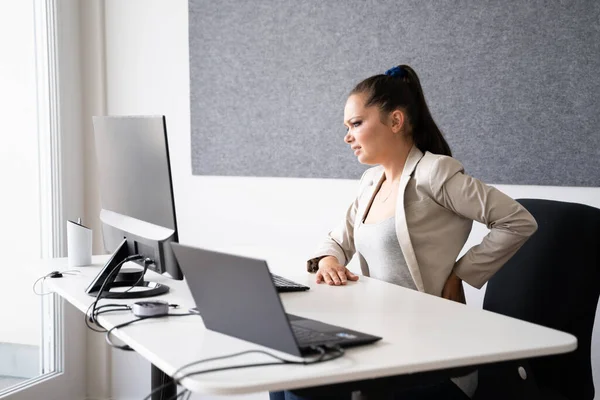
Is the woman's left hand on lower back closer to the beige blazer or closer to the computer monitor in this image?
the beige blazer

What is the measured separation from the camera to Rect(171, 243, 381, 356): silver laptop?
1297 mm

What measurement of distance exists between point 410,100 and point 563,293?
2.38ft

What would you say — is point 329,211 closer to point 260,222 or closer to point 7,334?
point 260,222

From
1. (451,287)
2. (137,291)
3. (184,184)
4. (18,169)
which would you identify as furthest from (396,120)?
(18,169)

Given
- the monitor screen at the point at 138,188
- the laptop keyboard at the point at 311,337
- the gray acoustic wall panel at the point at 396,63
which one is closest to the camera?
the laptop keyboard at the point at 311,337

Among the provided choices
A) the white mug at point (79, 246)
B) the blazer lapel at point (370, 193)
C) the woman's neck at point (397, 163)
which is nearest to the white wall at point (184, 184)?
the blazer lapel at point (370, 193)

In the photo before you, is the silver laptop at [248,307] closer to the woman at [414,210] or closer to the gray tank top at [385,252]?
the woman at [414,210]

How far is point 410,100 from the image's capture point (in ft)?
7.56

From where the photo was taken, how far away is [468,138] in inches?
108

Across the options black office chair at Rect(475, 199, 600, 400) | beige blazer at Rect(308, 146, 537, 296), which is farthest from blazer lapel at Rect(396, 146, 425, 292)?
black office chair at Rect(475, 199, 600, 400)

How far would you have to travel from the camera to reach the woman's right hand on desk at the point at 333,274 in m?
2.03

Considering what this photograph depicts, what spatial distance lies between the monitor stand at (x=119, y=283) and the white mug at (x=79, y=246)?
32 centimetres

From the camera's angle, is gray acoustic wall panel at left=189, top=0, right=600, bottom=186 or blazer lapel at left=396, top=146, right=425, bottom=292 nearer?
blazer lapel at left=396, top=146, right=425, bottom=292

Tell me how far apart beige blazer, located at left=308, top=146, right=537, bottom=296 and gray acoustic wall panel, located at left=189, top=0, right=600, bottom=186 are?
0.52m
